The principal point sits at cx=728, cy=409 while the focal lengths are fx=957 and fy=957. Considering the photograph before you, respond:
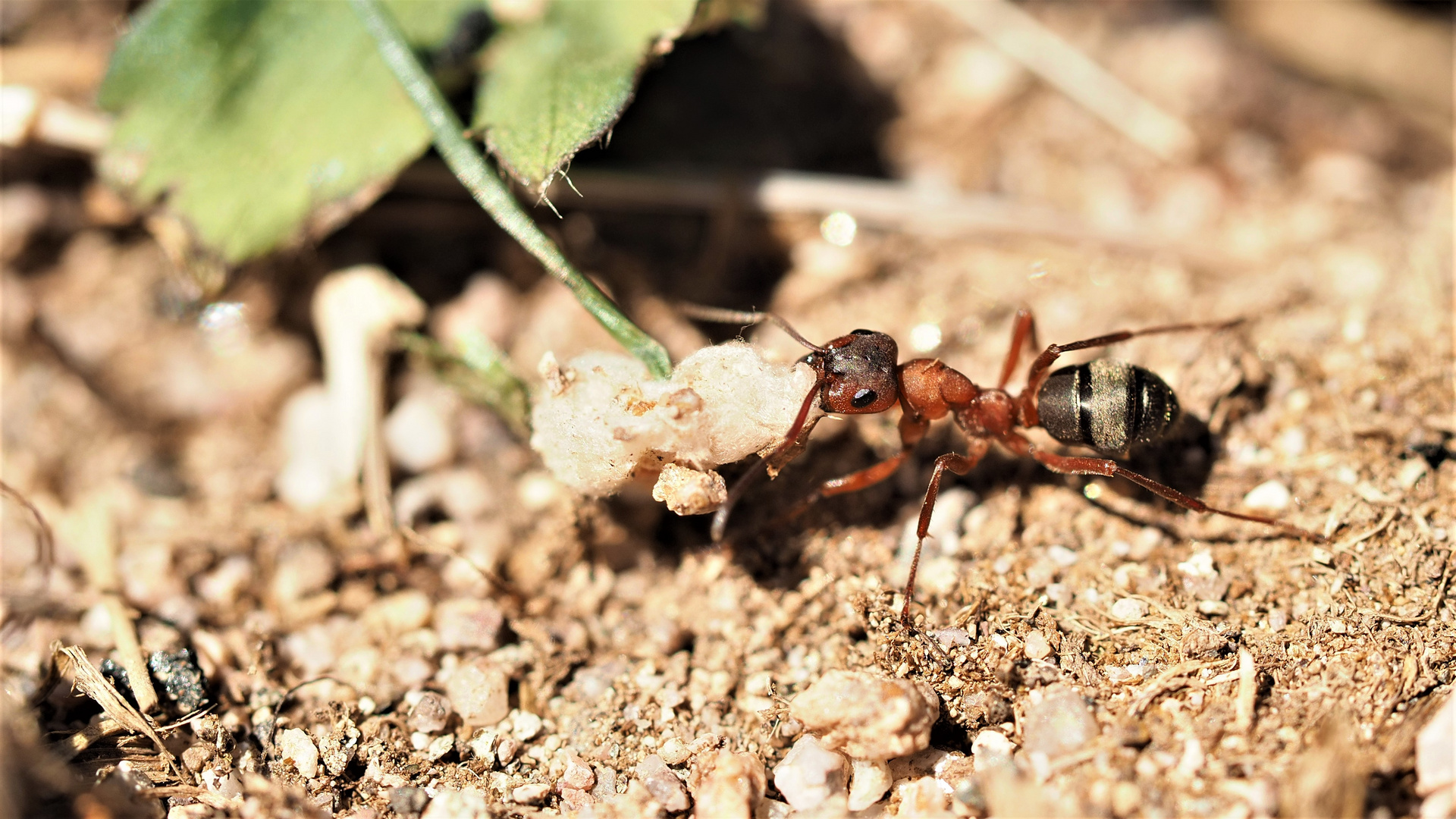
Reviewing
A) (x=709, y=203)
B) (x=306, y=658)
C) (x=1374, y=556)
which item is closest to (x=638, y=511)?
(x=306, y=658)

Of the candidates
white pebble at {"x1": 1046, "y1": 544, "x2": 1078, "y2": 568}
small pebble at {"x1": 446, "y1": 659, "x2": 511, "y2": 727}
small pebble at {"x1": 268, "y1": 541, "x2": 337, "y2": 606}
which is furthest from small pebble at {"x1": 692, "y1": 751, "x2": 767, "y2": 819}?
small pebble at {"x1": 268, "y1": 541, "x2": 337, "y2": 606}

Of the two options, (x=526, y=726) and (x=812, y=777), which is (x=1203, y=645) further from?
(x=526, y=726)

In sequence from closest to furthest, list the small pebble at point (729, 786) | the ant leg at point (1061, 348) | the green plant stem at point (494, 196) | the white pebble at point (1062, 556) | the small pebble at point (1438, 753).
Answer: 1. the small pebble at point (1438, 753)
2. the small pebble at point (729, 786)
3. the green plant stem at point (494, 196)
4. the white pebble at point (1062, 556)
5. the ant leg at point (1061, 348)

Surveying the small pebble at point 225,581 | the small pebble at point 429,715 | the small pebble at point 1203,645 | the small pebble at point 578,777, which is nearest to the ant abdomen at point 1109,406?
the small pebble at point 1203,645

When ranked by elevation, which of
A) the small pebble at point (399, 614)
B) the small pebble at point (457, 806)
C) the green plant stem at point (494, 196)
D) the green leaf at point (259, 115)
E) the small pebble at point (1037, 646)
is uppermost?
the green leaf at point (259, 115)

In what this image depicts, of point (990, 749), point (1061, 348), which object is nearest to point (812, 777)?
point (990, 749)

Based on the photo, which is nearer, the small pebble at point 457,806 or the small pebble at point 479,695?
the small pebble at point 457,806

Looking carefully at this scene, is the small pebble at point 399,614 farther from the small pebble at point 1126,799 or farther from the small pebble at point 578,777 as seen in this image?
the small pebble at point 1126,799
